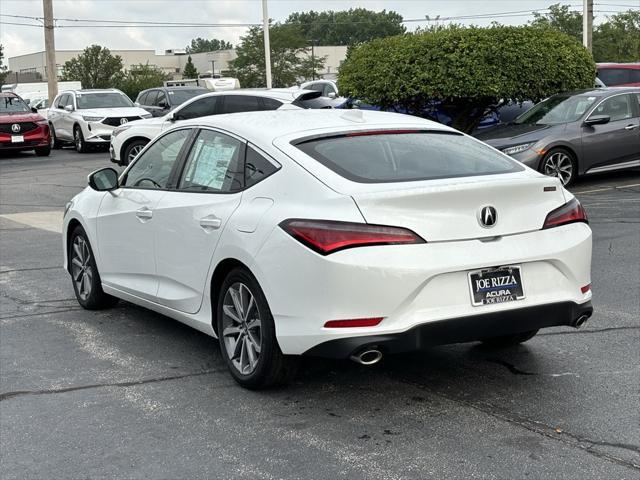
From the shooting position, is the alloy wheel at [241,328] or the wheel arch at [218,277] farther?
the wheel arch at [218,277]

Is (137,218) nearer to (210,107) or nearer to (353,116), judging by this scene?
(353,116)

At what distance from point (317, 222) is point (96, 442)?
156 centimetres

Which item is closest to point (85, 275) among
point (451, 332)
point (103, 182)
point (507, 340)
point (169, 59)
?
point (103, 182)

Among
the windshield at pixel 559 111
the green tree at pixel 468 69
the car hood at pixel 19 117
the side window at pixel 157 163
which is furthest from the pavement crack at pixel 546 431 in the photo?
the car hood at pixel 19 117

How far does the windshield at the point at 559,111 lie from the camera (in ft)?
50.9

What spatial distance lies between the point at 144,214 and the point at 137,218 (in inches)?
4.9

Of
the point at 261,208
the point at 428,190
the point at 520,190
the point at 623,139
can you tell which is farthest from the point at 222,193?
the point at 623,139

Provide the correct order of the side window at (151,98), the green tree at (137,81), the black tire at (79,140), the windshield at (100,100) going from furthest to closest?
the green tree at (137,81)
the side window at (151,98)
the windshield at (100,100)
the black tire at (79,140)

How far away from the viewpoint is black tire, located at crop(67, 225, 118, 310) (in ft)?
24.7

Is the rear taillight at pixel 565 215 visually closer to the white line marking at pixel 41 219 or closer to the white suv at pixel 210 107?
the white line marking at pixel 41 219

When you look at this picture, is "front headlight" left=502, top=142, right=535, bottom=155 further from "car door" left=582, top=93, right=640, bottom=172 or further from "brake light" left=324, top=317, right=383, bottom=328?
"brake light" left=324, top=317, right=383, bottom=328

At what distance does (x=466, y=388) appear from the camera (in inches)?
214

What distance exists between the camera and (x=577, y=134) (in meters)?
15.1

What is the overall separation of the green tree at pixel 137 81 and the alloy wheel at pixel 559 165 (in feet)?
193
